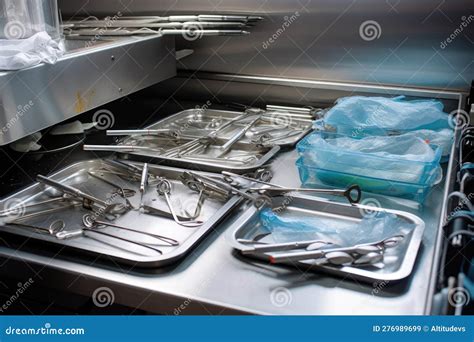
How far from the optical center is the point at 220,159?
1169 millimetres

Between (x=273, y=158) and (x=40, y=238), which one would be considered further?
(x=273, y=158)

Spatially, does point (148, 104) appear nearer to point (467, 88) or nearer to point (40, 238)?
point (40, 238)

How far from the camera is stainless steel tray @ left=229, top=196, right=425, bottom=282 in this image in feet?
2.39

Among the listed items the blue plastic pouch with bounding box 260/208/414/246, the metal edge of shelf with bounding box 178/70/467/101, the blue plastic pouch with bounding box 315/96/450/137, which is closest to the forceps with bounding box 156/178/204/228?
the blue plastic pouch with bounding box 260/208/414/246

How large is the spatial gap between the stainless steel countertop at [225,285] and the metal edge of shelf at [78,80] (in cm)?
28

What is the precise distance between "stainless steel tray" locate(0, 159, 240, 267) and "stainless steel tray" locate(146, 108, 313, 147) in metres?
0.26

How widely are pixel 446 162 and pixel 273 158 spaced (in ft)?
1.30

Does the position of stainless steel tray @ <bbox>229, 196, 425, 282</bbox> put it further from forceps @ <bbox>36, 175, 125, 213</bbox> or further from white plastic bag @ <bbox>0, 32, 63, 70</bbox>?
white plastic bag @ <bbox>0, 32, 63, 70</bbox>

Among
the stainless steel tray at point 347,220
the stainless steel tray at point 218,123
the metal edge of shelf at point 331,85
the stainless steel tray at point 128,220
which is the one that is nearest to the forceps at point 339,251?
the stainless steel tray at point 347,220

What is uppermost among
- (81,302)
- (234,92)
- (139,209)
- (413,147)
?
(234,92)

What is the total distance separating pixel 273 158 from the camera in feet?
3.87

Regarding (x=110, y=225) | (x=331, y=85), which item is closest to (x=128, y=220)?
(x=110, y=225)

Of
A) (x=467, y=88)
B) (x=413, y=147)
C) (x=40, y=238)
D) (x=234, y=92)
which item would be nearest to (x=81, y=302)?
(x=40, y=238)

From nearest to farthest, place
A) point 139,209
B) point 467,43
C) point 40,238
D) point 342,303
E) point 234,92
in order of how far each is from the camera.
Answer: point 342,303 → point 40,238 → point 139,209 → point 467,43 → point 234,92
